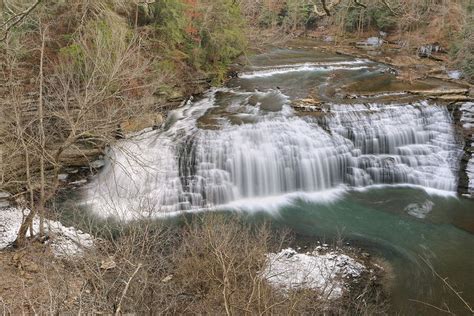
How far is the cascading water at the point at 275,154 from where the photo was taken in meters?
12.8

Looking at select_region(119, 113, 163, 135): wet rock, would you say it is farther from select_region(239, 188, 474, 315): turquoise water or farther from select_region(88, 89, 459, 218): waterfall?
select_region(239, 188, 474, 315): turquoise water

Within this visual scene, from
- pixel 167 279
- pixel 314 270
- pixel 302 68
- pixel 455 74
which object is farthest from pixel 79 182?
pixel 455 74

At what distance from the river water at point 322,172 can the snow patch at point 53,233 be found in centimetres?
132

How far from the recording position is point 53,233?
28.9ft

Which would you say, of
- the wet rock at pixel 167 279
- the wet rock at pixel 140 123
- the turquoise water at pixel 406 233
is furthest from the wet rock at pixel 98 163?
the wet rock at pixel 167 279

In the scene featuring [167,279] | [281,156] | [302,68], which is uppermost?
[302,68]

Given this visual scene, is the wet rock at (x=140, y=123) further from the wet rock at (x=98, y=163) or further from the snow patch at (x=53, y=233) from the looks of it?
the snow patch at (x=53, y=233)

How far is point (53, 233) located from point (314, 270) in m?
5.58

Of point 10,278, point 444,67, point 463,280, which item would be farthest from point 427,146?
point 10,278

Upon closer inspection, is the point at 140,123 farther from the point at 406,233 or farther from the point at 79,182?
the point at 406,233

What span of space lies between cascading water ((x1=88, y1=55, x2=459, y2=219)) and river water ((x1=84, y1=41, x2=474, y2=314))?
0.12 ft

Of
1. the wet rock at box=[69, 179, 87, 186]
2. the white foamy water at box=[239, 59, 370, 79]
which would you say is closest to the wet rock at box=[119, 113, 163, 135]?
the wet rock at box=[69, 179, 87, 186]

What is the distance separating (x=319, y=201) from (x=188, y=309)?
22.2 feet

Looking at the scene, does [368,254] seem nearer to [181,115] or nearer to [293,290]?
[293,290]
